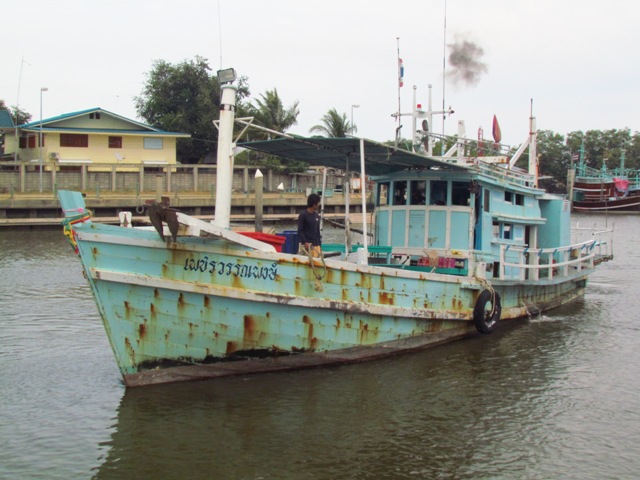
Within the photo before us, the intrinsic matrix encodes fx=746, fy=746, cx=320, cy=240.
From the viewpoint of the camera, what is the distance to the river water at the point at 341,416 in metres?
7.91

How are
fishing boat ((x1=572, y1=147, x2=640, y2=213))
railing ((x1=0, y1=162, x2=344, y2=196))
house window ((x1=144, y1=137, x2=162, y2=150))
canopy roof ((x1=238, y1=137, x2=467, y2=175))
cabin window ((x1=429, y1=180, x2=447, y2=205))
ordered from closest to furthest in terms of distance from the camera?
canopy roof ((x1=238, y1=137, x2=467, y2=175))
cabin window ((x1=429, y1=180, x2=447, y2=205))
railing ((x1=0, y1=162, x2=344, y2=196))
house window ((x1=144, y1=137, x2=162, y2=150))
fishing boat ((x1=572, y1=147, x2=640, y2=213))

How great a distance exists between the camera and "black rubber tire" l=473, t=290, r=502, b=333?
43.0 ft

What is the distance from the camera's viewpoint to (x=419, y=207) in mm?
14039

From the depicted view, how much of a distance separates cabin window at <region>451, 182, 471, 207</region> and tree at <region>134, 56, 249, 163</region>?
125 feet

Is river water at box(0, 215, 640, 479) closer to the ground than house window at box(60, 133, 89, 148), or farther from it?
closer to the ground

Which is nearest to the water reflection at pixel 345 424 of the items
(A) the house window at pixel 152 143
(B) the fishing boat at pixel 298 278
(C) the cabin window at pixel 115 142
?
(B) the fishing boat at pixel 298 278

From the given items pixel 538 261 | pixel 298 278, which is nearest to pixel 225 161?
pixel 298 278

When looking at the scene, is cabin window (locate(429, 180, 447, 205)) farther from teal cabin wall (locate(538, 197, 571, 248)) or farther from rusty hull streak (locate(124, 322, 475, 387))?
teal cabin wall (locate(538, 197, 571, 248))

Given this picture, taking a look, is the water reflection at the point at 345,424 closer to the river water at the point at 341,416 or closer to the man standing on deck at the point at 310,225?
the river water at the point at 341,416

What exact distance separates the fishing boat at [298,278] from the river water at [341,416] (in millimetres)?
441

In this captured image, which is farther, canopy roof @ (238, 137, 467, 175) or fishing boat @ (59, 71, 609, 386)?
canopy roof @ (238, 137, 467, 175)

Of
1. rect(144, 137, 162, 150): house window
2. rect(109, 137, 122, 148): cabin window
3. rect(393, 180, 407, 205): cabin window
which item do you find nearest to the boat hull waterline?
rect(393, 180, 407, 205): cabin window

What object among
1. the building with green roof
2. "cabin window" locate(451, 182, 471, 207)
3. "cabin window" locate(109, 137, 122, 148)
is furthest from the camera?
"cabin window" locate(109, 137, 122, 148)

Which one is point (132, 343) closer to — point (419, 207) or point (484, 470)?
point (484, 470)
